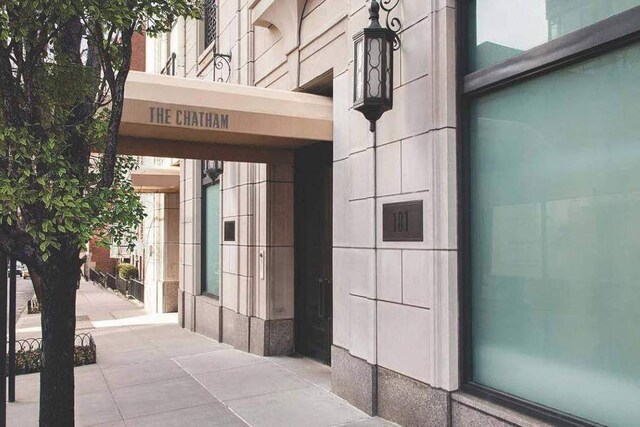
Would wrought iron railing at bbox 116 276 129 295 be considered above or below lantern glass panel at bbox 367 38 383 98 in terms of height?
below

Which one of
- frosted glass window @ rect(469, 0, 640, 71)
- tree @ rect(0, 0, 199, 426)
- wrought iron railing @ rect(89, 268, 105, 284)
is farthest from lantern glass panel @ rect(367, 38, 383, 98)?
wrought iron railing @ rect(89, 268, 105, 284)

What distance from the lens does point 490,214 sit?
16.1 ft

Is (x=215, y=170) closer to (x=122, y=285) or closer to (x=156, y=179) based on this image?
(x=156, y=179)

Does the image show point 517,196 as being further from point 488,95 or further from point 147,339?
point 147,339

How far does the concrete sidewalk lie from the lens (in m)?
6.13

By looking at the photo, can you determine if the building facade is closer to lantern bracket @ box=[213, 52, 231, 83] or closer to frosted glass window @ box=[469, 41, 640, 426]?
frosted glass window @ box=[469, 41, 640, 426]

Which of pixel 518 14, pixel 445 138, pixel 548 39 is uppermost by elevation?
pixel 518 14

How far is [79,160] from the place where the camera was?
157 inches

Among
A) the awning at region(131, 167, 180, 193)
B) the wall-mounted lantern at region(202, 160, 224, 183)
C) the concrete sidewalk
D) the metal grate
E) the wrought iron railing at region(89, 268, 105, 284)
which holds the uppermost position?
the metal grate

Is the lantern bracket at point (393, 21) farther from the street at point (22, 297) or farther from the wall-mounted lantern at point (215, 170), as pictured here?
the street at point (22, 297)

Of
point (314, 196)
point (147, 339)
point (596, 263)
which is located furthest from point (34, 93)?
point (147, 339)

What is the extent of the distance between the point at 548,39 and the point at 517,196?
4.34 feet

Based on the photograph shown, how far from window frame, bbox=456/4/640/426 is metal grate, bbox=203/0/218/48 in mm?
8854

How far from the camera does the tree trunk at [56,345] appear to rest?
3.86m
